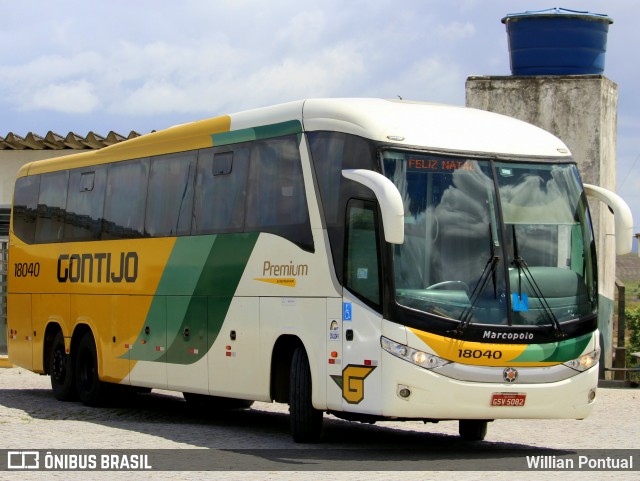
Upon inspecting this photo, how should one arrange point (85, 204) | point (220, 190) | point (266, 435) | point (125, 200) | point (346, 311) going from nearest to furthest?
point (346, 311) → point (266, 435) → point (220, 190) → point (125, 200) → point (85, 204)

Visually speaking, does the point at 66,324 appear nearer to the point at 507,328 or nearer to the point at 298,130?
the point at 298,130

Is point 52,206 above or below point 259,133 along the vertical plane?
below

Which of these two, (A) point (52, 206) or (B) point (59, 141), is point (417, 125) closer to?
(A) point (52, 206)

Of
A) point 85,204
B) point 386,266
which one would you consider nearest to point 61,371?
point 85,204

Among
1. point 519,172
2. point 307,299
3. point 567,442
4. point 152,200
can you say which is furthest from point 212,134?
point 567,442

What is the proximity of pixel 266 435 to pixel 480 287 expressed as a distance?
12.1ft

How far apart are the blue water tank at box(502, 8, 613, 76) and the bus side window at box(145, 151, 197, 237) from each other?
9733 mm

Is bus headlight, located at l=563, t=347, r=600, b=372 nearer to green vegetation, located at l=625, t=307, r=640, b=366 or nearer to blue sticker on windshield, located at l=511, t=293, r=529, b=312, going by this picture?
blue sticker on windshield, located at l=511, t=293, r=529, b=312

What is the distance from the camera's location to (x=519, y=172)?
1399cm

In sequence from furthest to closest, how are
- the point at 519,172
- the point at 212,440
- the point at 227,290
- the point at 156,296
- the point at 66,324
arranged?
1. the point at 66,324
2. the point at 156,296
3. the point at 227,290
4. the point at 212,440
5. the point at 519,172

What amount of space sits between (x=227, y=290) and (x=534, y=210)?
154 inches

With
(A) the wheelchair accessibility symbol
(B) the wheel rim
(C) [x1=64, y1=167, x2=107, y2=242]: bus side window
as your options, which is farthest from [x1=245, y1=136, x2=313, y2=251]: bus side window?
(B) the wheel rim

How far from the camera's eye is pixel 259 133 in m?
15.5

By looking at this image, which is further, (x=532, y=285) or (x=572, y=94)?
→ (x=572, y=94)
